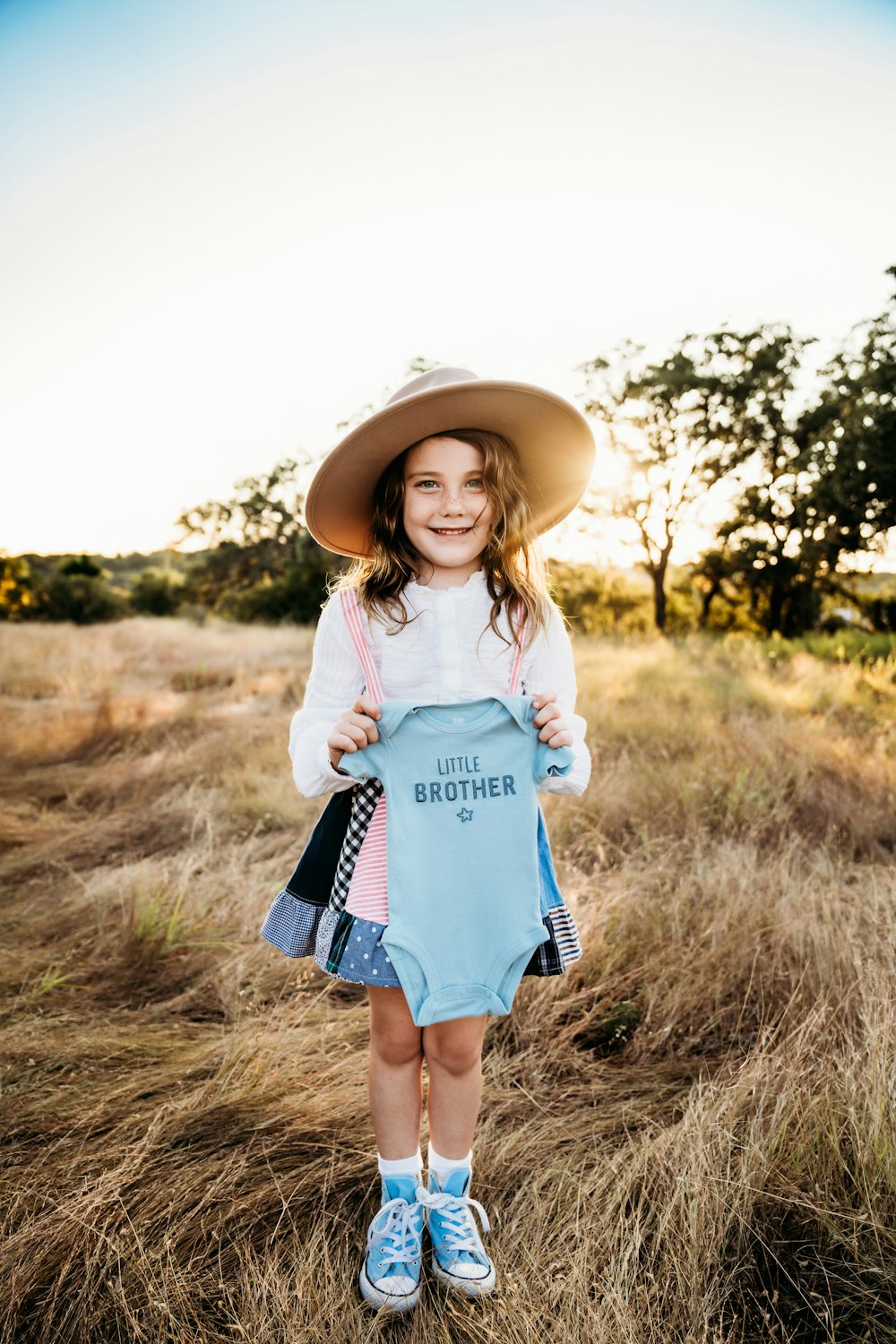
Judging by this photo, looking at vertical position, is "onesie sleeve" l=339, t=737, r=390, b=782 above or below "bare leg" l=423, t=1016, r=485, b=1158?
above

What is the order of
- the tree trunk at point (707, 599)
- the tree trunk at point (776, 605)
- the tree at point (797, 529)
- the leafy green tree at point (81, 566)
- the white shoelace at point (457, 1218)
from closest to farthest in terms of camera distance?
the white shoelace at point (457, 1218) < the tree at point (797, 529) < the tree trunk at point (776, 605) < the tree trunk at point (707, 599) < the leafy green tree at point (81, 566)

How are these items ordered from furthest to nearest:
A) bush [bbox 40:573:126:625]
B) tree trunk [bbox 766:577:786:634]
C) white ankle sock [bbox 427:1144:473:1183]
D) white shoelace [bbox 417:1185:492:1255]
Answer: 1. bush [bbox 40:573:126:625]
2. tree trunk [bbox 766:577:786:634]
3. white ankle sock [bbox 427:1144:473:1183]
4. white shoelace [bbox 417:1185:492:1255]

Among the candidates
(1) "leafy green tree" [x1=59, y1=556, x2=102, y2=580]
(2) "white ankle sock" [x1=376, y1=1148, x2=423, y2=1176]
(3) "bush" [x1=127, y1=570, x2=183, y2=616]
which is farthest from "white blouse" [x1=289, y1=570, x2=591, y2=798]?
(3) "bush" [x1=127, y1=570, x2=183, y2=616]

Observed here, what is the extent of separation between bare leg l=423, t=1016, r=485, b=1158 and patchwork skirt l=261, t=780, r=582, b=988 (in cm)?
21

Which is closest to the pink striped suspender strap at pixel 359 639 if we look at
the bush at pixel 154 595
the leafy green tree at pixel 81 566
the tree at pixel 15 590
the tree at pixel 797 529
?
the tree at pixel 797 529

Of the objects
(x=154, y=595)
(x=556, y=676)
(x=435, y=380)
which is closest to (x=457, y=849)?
(x=556, y=676)

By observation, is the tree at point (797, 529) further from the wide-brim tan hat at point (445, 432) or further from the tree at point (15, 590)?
the tree at point (15, 590)

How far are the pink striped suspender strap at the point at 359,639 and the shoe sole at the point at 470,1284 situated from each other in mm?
1281

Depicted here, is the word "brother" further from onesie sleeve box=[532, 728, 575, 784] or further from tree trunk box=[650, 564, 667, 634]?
tree trunk box=[650, 564, 667, 634]

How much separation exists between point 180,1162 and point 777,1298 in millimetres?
1441

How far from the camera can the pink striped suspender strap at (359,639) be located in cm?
163

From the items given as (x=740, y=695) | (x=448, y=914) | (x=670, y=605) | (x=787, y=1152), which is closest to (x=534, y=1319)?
(x=787, y=1152)

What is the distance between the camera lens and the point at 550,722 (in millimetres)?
1542

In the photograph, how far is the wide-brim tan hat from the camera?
171 cm
